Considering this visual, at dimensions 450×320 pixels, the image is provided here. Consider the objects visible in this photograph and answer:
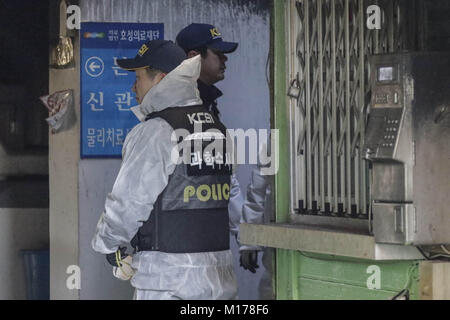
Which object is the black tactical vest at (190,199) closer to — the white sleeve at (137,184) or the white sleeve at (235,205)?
Answer: the white sleeve at (137,184)

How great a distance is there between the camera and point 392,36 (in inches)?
155

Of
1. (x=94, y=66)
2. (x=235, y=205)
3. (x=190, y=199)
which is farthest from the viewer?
(x=235, y=205)

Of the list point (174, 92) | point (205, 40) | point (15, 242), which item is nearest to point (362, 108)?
point (174, 92)

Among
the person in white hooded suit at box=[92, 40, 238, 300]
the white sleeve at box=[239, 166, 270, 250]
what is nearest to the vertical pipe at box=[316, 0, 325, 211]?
the person in white hooded suit at box=[92, 40, 238, 300]

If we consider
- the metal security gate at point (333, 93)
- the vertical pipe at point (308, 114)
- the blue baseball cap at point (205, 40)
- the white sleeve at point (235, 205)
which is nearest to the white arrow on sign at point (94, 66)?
the blue baseball cap at point (205, 40)

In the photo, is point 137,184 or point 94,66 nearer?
point 137,184

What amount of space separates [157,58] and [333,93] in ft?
2.63

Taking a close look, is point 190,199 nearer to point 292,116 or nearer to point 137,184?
point 137,184

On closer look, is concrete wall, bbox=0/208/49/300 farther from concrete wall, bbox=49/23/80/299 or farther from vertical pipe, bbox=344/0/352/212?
vertical pipe, bbox=344/0/352/212

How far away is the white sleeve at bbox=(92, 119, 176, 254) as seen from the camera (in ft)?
13.4

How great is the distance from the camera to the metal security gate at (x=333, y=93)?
4.00m

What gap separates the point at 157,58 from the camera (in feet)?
14.6
